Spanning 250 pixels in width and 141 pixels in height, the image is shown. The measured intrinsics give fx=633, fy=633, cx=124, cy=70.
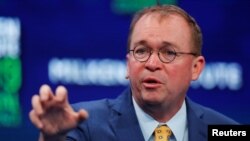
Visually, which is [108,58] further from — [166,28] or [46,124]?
[46,124]

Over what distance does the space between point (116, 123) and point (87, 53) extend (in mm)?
996

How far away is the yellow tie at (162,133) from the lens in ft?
6.63

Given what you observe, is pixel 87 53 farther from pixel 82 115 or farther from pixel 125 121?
pixel 82 115

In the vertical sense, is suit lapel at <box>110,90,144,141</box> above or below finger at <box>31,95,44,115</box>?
below

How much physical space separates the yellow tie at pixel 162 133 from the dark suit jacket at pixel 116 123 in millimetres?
61

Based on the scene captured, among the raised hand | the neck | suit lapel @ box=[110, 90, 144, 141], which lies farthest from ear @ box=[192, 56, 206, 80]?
the raised hand

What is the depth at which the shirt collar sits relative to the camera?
6.68 ft

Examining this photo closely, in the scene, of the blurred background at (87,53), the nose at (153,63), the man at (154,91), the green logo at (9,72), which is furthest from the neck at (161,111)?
the green logo at (9,72)

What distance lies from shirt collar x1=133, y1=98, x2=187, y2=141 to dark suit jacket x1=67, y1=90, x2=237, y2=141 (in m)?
0.02

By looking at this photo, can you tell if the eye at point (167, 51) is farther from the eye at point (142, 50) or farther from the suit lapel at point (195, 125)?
the suit lapel at point (195, 125)

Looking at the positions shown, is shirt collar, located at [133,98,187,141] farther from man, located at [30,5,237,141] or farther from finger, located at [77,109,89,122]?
finger, located at [77,109,89,122]

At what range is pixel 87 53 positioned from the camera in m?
2.97

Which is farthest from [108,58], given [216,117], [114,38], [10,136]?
[216,117]

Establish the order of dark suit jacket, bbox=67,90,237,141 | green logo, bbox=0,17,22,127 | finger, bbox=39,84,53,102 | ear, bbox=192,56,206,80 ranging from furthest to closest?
1. green logo, bbox=0,17,22,127
2. ear, bbox=192,56,206,80
3. dark suit jacket, bbox=67,90,237,141
4. finger, bbox=39,84,53,102
